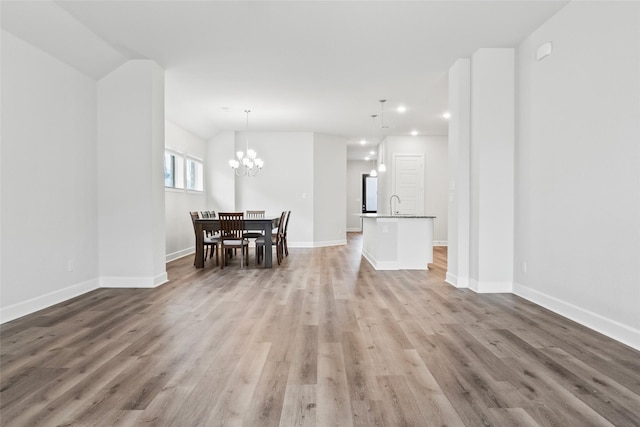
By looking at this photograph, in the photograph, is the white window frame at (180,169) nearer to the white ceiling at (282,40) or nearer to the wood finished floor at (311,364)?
the white ceiling at (282,40)

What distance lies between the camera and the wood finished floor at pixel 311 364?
163cm

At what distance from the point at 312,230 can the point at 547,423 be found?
23.8ft

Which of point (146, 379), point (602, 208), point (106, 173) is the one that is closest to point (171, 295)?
point (106, 173)

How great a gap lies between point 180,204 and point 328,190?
361cm

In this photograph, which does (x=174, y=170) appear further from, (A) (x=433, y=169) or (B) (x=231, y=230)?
(A) (x=433, y=169)

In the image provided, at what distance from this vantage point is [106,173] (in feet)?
14.2

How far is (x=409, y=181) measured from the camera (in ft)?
30.1

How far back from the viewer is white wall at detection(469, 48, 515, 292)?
4.00 metres

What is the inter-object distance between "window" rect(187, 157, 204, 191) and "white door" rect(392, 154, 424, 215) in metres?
4.79

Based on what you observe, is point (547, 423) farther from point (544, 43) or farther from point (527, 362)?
point (544, 43)

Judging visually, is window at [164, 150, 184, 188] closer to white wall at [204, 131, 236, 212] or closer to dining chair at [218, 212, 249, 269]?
white wall at [204, 131, 236, 212]

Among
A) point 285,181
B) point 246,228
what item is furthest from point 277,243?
point 285,181

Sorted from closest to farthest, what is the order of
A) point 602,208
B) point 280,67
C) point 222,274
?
1. point 602,208
2. point 280,67
3. point 222,274

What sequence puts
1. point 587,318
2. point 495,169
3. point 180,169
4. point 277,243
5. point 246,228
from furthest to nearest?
point 180,169, point 277,243, point 246,228, point 495,169, point 587,318
